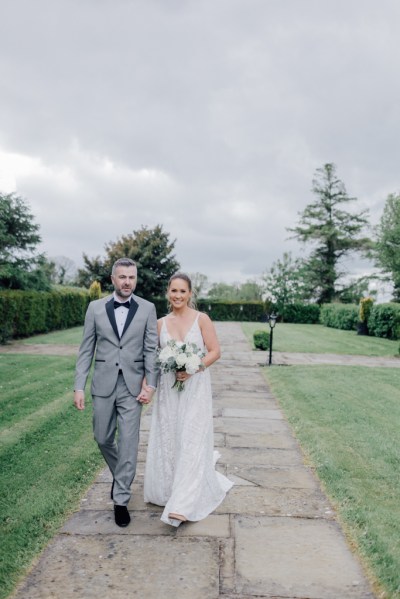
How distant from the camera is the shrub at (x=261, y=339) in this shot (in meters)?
15.8

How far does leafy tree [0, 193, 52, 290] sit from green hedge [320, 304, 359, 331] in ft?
53.8

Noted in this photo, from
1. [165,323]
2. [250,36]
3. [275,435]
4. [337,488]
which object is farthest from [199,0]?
[337,488]

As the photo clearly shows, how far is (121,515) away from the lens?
340cm

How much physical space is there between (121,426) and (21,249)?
2091cm

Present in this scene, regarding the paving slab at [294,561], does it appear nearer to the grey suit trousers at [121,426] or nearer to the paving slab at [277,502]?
the paving slab at [277,502]

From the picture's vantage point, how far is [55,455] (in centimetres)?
508

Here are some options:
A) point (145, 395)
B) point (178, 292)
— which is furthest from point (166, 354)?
point (178, 292)

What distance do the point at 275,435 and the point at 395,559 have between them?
3063 millimetres

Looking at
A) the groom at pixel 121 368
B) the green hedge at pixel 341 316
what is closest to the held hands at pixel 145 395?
the groom at pixel 121 368

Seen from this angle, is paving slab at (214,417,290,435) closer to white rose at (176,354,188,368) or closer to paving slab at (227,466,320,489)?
paving slab at (227,466,320,489)

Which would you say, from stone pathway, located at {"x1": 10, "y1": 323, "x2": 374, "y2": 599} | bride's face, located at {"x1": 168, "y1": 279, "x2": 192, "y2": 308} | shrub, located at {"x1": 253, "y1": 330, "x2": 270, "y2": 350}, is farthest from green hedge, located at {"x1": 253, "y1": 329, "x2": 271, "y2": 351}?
bride's face, located at {"x1": 168, "y1": 279, "x2": 192, "y2": 308}

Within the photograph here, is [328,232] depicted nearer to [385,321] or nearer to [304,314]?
[304,314]

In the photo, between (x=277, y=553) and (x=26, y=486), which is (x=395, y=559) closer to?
(x=277, y=553)

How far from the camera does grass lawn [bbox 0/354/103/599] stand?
314cm
